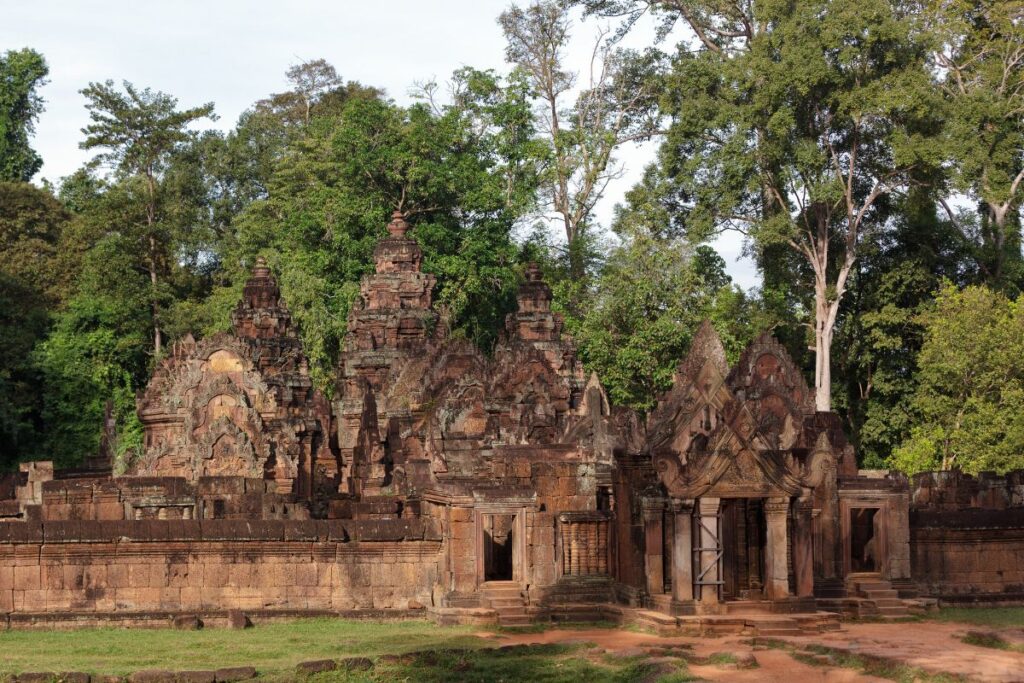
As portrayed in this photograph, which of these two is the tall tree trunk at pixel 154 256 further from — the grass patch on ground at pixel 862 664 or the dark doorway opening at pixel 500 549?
the grass patch on ground at pixel 862 664

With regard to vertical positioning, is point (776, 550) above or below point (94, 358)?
Result: below

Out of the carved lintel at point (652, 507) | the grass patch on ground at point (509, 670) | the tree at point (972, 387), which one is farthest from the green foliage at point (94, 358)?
the grass patch on ground at point (509, 670)

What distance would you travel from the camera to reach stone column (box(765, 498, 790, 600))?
18562 millimetres

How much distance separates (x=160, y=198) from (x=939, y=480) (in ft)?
124

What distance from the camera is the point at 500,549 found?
73.2 feet

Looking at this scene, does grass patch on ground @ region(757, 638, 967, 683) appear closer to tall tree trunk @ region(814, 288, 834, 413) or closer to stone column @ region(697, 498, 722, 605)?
stone column @ region(697, 498, 722, 605)

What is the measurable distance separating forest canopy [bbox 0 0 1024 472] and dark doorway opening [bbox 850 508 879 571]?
12943 mm

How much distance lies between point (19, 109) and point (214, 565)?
155ft

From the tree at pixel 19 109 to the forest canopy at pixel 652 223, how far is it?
0.16 meters

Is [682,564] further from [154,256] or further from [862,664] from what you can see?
[154,256]

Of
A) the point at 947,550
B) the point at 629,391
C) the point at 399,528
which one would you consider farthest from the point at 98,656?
the point at 629,391

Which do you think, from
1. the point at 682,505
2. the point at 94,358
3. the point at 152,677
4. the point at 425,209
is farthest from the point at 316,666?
the point at 94,358

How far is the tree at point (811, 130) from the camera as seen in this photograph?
38062mm

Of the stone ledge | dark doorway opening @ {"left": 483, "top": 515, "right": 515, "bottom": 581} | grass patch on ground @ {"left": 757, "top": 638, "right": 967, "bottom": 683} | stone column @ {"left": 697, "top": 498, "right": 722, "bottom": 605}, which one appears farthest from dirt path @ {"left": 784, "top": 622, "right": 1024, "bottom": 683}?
the stone ledge
